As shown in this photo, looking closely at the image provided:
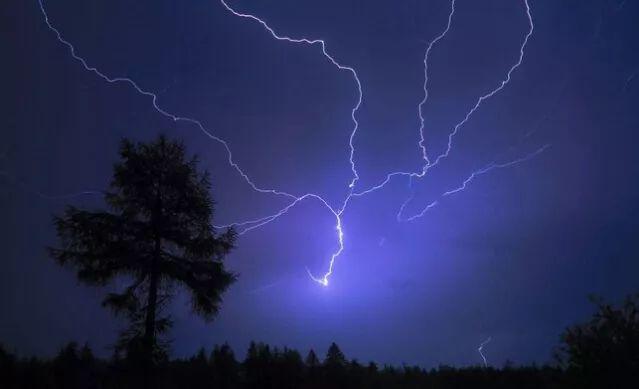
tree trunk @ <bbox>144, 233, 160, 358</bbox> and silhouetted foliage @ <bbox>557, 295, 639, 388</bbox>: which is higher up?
tree trunk @ <bbox>144, 233, 160, 358</bbox>

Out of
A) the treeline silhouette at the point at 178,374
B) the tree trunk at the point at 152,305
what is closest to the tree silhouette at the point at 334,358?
the treeline silhouette at the point at 178,374

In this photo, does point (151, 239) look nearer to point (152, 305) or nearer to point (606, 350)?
point (152, 305)

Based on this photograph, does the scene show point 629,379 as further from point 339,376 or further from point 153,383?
point 153,383

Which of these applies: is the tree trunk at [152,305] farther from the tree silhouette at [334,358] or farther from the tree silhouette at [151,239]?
the tree silhouette at [334,358]

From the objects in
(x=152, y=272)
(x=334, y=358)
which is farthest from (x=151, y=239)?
(x=334, y=358)

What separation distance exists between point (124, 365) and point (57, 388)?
56.1 inches

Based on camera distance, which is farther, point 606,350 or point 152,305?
point 152,305

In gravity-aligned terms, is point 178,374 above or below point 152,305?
below

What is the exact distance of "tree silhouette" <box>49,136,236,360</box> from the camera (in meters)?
11.7

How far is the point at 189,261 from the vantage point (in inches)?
503

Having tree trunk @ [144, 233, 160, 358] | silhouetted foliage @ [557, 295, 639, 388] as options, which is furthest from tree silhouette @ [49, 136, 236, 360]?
silhouetted foliage @ [557, 295, 639, 388]

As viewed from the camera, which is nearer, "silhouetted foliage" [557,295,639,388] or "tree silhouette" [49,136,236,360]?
"silhouetted foliage" [557,295,639,388]

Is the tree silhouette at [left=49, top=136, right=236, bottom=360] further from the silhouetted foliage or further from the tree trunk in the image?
the silhouetted foliage

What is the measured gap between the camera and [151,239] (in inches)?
495
